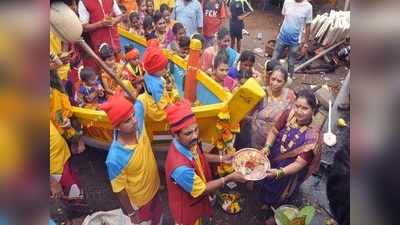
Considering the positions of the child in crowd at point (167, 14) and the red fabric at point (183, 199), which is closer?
the red fabric at point (183, 199)

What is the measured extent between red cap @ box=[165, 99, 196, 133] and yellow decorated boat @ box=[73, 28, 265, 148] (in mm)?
31

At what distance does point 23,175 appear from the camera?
7.60 feet

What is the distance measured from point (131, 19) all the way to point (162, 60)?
25 centimetres

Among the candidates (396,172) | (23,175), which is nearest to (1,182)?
(23,175)

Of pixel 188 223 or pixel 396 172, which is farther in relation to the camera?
pixel 188 223

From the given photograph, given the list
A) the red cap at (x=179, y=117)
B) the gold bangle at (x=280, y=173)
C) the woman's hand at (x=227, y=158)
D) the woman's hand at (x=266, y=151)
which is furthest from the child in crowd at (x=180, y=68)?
the gold bangle at (x=280, y=173)

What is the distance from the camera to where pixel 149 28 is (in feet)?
8.00

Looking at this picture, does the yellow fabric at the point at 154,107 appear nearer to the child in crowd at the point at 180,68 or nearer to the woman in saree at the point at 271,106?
the child in crowd at the point at 180,68

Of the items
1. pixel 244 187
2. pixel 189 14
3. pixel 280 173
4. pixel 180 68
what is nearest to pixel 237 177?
pixel 244 187

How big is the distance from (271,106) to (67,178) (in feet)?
3.12

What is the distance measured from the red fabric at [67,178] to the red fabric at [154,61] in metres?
0.55

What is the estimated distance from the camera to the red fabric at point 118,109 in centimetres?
226

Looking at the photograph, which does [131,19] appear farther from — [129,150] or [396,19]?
[396,19]

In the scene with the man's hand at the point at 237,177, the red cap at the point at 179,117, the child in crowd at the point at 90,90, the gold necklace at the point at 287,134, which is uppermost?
the child in crowd at the point at 90,90
